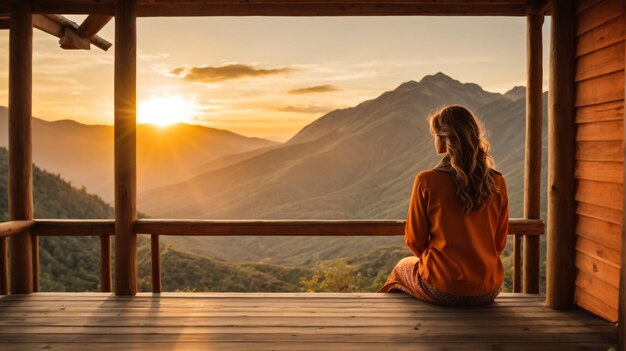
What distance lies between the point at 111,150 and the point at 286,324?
67931 millimetres

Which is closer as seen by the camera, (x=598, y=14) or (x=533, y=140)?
(x=598, y=14)

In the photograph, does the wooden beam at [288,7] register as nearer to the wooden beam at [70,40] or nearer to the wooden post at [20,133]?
the wooden post at [20,133]

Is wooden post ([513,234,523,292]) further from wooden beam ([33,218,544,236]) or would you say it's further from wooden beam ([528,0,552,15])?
wooden beam ([528,0,552,15])

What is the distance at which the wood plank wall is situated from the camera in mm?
3457

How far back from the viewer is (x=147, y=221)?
4496mm

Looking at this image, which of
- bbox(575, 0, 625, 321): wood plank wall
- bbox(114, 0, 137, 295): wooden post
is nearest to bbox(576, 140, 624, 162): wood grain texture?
bbox(575, 0, 625, 321): wood plank wall

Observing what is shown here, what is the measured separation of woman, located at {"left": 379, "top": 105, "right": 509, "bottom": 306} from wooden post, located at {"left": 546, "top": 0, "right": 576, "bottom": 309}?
46 centimetres

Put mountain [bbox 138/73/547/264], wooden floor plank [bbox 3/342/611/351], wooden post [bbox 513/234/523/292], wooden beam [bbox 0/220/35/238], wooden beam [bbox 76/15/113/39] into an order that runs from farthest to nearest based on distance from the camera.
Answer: mountain [bbox 138/73/547/264] → wooden beam [bbox 76/15/113/39] → wooden post [bbox 513/234/523/292] → wooden beam [bbox 0/220/35/238] → wooden floor plank [bbox 3/342/611/351]

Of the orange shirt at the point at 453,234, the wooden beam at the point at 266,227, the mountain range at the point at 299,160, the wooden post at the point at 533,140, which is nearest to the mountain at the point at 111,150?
the mountain range at the point at 299,160

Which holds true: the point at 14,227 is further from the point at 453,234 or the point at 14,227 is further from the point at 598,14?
the point at 598,14

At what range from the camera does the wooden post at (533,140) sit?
4.60 meters

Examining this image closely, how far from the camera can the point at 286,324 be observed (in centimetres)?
356

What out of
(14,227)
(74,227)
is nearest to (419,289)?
(74,227)

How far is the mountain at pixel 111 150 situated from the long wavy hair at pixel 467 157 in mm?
60236
